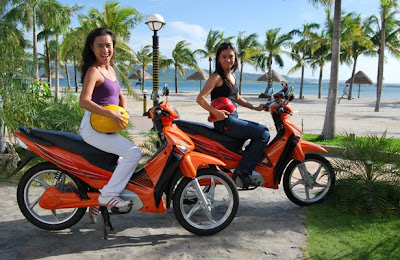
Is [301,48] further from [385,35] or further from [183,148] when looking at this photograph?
[183,148]

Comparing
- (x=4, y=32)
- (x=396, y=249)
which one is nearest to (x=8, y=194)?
(x=4, y=32)

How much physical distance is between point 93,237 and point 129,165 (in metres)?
0.82

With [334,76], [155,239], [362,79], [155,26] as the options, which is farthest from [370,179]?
[362,79]

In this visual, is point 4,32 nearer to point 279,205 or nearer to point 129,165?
point 129,165

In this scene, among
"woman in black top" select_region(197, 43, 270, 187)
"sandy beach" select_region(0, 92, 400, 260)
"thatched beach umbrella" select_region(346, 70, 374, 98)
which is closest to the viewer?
"sandy beach" select_region(0, 92, 400, 260)

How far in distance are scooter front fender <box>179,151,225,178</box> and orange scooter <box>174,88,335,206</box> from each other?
2.19 ft

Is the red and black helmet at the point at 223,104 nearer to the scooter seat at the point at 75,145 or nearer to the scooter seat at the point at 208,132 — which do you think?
the scooter seat at the point at 208,132

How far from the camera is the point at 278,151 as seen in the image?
404cm

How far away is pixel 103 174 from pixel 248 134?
1586 millimetres

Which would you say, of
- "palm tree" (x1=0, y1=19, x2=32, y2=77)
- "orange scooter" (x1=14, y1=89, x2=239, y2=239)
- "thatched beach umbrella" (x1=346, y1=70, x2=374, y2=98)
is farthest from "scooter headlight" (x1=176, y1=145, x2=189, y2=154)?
"thatched beach umbrella" (x1=346, y1=70, x2=374, y2=98)

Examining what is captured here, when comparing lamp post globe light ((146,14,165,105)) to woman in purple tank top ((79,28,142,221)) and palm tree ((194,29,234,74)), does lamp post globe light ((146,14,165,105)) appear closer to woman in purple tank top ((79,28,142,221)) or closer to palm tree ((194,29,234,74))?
woman in purple tank top ((79,28,142,221))

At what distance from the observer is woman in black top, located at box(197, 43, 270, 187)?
12.5 feet

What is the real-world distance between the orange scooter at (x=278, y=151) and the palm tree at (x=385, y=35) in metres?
15.8

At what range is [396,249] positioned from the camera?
3.05m
